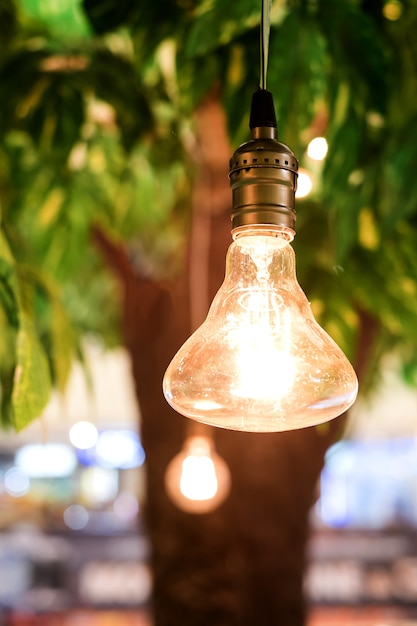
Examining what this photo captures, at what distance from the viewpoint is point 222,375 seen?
18.9 inches

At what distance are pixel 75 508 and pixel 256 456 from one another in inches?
203

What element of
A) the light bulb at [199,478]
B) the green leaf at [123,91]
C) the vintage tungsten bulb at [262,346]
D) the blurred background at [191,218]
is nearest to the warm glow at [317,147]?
the blurred background at [191,218]

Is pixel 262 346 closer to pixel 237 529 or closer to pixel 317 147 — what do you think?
pixel 317 147

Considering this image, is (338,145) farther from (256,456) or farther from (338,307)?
(256,456)

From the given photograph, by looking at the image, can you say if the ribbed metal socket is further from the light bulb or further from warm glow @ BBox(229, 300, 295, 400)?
the light bulb

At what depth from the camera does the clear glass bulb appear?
477 millimetres

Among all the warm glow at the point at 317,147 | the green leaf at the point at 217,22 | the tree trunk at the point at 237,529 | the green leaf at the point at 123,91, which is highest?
the green leaf at the point at 123,91

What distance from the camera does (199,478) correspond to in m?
1.55

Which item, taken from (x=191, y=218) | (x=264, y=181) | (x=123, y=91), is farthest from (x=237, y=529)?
(x=264, y=181)

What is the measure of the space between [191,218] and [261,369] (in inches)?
43.9

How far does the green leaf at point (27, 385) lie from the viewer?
534mm

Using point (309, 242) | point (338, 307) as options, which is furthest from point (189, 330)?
point (338, 307)

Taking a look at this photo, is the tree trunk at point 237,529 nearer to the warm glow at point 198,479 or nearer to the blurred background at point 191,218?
the blurred background at point 191,218

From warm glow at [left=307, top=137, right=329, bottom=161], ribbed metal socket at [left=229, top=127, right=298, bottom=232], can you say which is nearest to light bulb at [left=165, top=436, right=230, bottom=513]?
warm glow at [left=307, top=137, right=329, bottom=161]
